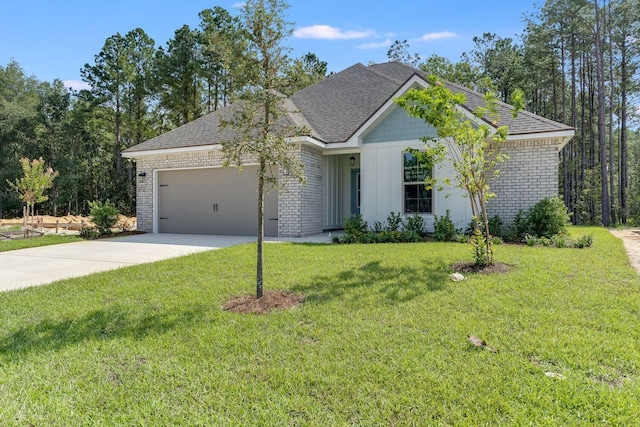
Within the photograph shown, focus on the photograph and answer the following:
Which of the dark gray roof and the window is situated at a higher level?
the dark gray roof

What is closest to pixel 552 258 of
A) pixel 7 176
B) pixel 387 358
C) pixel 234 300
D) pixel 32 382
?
pixel 387 358

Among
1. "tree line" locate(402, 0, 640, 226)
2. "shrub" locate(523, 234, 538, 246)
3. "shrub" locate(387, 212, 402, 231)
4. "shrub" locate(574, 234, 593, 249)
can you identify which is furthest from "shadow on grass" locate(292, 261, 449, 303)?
"tree line" locate(402, 0, 640, 226)

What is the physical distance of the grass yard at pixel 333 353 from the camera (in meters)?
2.12

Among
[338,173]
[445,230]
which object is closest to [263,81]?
[445,230]

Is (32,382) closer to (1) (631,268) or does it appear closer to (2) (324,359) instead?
(2) (324,359)

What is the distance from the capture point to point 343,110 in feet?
45.3

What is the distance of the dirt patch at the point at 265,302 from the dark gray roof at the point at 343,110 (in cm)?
704

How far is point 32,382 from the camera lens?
2.51 meters

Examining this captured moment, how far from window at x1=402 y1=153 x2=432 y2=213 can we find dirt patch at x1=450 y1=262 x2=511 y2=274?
4.62 metres

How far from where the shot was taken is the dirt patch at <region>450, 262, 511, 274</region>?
5.46m

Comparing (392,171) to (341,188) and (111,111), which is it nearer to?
(341,188)

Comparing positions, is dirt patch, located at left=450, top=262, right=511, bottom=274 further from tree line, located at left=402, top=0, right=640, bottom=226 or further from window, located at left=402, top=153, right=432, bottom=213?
tree line, located at left=402, top=0, right=640, bottom=226

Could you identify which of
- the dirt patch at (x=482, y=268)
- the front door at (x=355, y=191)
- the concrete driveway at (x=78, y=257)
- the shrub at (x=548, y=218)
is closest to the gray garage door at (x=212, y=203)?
the concrete driveway at (x=78, y=257)

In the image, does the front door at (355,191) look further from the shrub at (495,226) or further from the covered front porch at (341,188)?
the shrub at (495,226)
